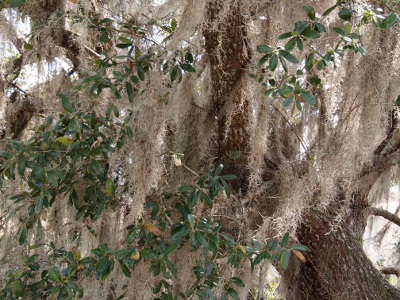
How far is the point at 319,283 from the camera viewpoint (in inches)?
82.5

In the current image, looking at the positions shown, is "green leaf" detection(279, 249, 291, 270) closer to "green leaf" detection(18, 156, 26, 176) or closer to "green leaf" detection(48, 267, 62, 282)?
"green leaf" detection(48, 267, 62, 282)

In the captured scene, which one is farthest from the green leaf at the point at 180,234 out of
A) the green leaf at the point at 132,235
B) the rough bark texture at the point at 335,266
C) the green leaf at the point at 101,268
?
the rough bark texture at the point at 335,266

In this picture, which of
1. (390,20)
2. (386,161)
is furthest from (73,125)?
(386,161)

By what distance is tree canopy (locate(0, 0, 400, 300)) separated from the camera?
4.75 ft

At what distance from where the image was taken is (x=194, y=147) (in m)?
2.02

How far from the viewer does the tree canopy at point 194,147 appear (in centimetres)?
145

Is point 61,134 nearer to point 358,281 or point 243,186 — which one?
point 243,186

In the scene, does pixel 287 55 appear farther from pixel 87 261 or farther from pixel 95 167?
pixel 87 261

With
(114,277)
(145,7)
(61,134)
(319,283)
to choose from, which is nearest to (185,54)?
(145,7)

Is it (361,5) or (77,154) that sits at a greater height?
(361,5)

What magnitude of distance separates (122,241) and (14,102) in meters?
1.41

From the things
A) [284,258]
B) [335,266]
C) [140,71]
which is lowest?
[335,266]

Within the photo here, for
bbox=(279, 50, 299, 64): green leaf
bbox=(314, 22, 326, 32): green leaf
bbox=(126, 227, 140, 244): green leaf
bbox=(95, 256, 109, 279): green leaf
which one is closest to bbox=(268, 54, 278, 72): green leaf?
bbox=(279, 50, 299, 64): green leaf

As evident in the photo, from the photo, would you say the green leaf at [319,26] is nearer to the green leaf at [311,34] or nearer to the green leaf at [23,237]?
the green leaf at [311,34]
